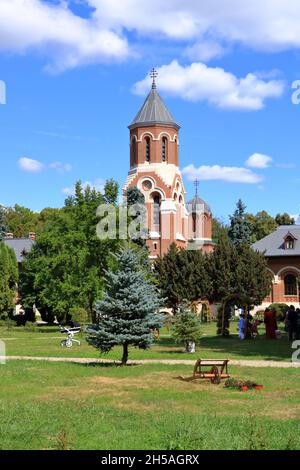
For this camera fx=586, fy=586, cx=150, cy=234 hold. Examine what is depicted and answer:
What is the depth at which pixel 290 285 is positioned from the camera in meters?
52.5

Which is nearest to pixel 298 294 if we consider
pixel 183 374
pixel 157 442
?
pixel 183 374

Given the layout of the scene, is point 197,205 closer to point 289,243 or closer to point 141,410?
point 289,243

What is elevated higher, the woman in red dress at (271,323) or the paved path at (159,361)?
the woman in red dress at (271,323)

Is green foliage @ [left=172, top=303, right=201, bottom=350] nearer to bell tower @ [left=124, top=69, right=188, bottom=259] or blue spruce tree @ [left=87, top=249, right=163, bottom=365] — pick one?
blue spruce tree @ [left=87, top=249, right=163, bottom=365]

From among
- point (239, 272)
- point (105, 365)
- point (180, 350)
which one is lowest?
point (105, 365)

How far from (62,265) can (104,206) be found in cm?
456

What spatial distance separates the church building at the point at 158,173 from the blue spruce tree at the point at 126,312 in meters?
40.8

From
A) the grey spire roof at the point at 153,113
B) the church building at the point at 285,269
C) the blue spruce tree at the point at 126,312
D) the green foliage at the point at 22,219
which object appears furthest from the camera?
the green foliage at the point at 22,219

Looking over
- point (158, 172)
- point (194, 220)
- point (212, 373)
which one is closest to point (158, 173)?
point (158, 172)

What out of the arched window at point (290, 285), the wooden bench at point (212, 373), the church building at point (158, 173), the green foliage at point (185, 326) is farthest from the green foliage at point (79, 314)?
the church building at point (158, 173)

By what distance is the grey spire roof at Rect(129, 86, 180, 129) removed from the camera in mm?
63237

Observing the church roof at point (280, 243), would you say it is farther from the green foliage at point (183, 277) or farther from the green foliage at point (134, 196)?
the green foliage at point (134, 196)

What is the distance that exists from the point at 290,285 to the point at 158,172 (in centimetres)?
1856

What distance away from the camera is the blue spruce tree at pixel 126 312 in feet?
57.5
